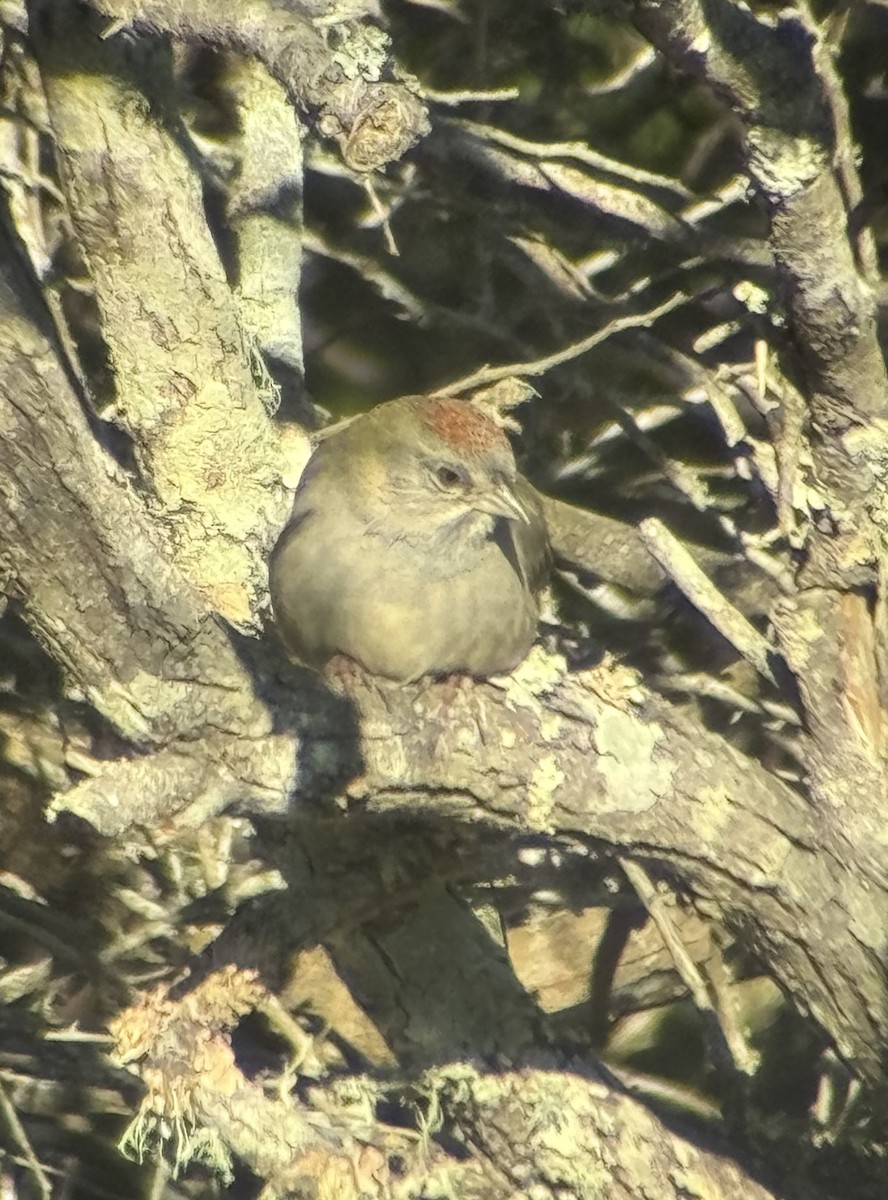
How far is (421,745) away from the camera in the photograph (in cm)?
305

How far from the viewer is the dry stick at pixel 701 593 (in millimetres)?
3133

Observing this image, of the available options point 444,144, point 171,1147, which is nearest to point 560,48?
point 444,144

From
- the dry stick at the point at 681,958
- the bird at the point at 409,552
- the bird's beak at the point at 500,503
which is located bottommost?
the dry stick at the point at 681,958

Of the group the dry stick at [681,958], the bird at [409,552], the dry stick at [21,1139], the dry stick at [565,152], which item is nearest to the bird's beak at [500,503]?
the bird at [409,552]

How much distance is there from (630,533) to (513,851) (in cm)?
127

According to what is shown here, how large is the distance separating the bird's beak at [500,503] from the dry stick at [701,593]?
485 millimetres

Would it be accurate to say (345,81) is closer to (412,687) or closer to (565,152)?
(412,687)

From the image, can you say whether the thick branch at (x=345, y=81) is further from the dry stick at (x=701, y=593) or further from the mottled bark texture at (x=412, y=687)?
the dry stick at (x=701, y=593)

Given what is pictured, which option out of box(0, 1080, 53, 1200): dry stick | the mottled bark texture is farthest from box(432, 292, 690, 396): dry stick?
box(0, 1080, 53, 1200): dry stick

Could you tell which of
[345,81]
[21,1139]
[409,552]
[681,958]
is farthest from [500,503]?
[21,1139]

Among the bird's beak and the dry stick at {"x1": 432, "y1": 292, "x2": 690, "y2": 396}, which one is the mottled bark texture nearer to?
the bird's beak

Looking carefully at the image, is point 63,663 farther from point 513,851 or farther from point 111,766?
point 513,851

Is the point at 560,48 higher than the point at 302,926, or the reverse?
the point at 560,48

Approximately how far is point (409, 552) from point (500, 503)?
286 mm
